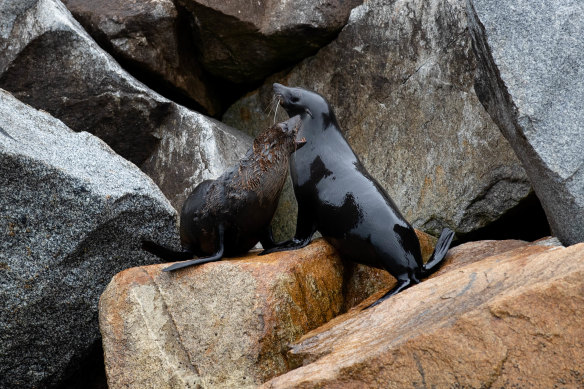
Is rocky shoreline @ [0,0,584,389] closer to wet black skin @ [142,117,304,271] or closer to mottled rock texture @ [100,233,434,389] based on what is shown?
mottled rock texture @ [100,233,434,389]

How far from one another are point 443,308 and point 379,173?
121 inches

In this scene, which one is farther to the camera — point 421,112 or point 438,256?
point 421,112

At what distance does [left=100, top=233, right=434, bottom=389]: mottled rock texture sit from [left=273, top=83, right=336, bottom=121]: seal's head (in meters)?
1.19

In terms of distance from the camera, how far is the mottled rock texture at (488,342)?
3.13m

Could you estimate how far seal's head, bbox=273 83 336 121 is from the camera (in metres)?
5.55

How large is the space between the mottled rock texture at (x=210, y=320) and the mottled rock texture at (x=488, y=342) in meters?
0.79

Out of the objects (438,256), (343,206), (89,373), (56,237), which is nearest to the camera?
(56,237)

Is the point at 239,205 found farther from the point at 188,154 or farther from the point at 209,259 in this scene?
the point at 188,154

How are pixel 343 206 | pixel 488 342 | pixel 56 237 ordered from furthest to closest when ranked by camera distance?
pixel 343 206 < pixel 56 237 < pixel 488 342

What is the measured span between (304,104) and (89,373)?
7.42 ft

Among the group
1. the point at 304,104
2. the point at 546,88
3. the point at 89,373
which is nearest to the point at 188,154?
the point at 304,104

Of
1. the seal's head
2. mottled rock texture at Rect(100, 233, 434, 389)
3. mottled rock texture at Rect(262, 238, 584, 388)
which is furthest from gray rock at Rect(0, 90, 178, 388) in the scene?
mottled rock texture at Rect(262, 238, 584, 388)

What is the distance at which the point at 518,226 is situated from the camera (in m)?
6.32

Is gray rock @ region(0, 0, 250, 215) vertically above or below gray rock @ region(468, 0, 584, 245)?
above
